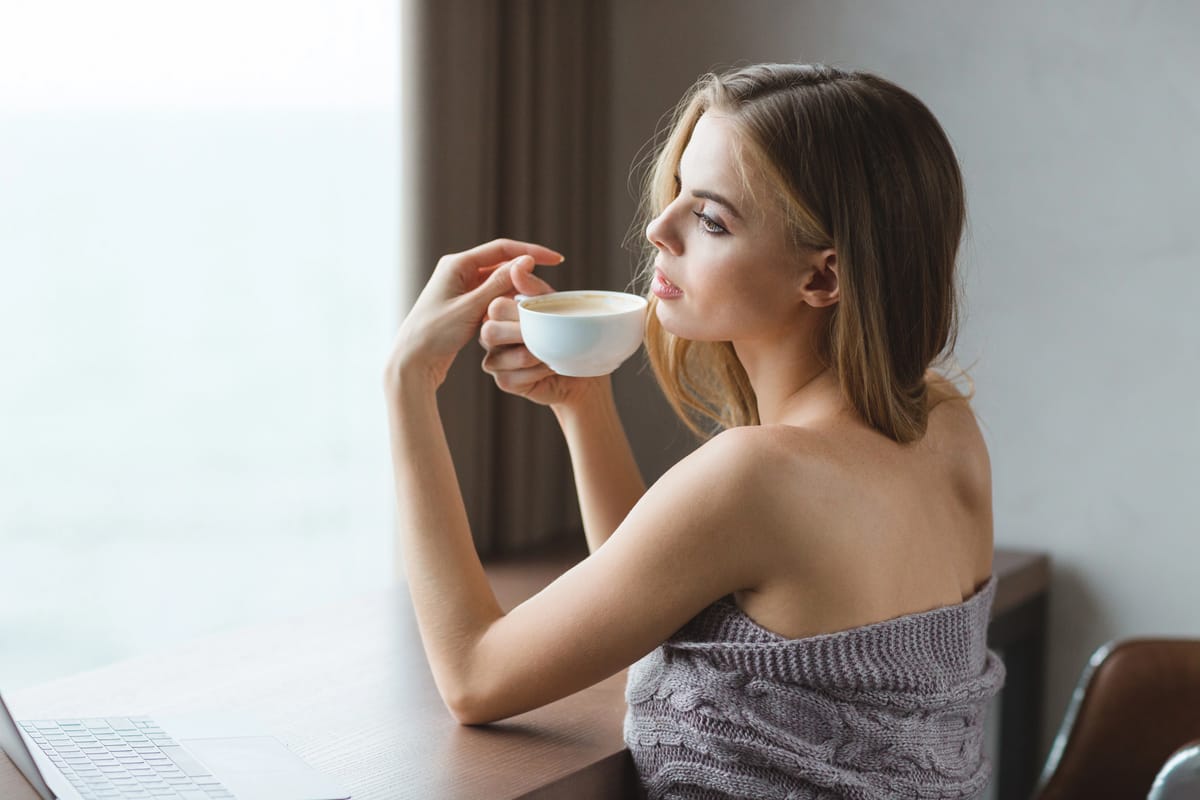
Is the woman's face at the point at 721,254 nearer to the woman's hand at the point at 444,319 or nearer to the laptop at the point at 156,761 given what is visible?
the woman's hand at the point at 444,319

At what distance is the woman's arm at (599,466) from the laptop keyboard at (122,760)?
1.73ft

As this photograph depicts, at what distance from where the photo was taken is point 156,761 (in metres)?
1.17

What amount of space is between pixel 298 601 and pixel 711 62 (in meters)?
1.34

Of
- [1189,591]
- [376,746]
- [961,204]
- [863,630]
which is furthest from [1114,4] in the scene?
[376,746]

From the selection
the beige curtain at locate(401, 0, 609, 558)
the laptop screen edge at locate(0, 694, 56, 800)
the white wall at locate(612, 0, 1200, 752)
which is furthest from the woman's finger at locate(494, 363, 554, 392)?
the white wall at locate(612, 0, 1200, 752)

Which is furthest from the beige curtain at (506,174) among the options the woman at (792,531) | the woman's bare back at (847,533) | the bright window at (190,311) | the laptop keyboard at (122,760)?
the woman's bare back at (847,533)

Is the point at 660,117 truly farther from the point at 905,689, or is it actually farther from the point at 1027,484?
the point at 905,689

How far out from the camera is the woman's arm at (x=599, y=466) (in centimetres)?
152

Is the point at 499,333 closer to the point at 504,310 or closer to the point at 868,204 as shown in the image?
the point at 504,310

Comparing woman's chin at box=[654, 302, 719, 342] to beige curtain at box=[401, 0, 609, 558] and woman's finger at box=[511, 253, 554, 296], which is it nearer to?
woman's finger at box=[511, 253, 554, 296]

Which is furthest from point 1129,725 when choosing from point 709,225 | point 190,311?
point 190,311

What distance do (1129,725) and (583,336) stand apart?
40.7 inches

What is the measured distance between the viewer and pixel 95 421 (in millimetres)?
2484

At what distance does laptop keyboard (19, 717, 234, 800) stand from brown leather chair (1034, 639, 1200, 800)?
115 cm
